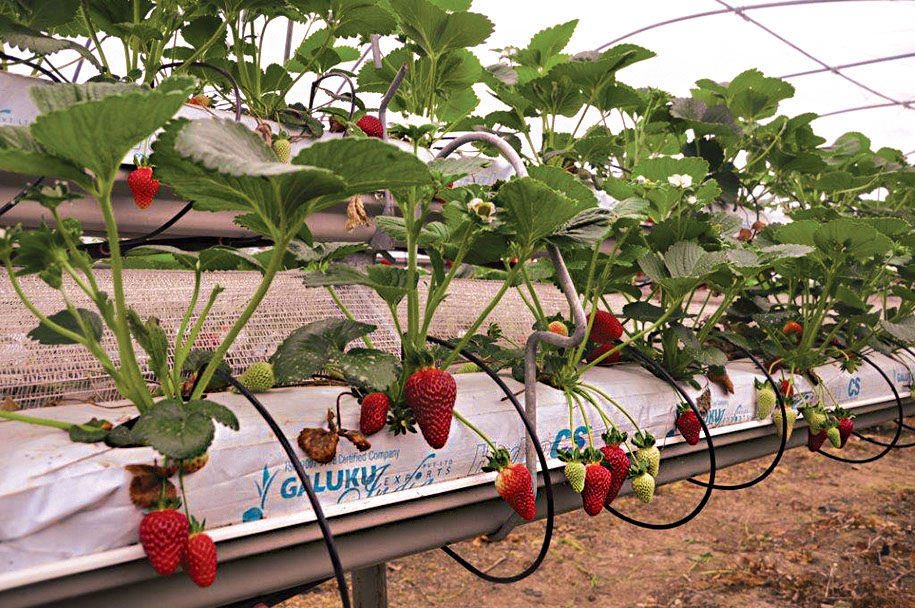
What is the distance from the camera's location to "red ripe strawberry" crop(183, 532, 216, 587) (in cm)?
73

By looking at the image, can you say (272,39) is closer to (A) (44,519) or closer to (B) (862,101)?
(A) (44,519)

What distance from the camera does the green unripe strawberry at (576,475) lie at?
115 centimetres

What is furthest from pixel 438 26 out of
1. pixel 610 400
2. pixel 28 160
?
pixel 28 160

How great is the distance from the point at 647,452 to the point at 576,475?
21 centimetres

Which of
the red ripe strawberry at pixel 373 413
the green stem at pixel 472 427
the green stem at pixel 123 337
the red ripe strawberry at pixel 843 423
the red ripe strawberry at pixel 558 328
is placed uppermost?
the green stem at pixel 123 337

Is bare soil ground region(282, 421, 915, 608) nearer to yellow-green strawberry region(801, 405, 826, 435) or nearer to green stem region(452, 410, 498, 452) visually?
yellow-green strawberry region(801, 405, 826, 435)

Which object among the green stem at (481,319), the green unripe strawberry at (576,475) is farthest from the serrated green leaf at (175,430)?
the green unripe strawberry at (576,475)

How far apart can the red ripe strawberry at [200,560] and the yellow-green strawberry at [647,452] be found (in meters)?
0.81

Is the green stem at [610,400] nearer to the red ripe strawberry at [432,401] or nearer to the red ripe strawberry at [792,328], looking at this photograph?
the red ripe strawberry at [432,401]

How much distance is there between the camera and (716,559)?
12.0 feet

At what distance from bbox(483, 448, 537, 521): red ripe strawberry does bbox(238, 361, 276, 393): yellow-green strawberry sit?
36 cm

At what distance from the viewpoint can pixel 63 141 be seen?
630 millimetres

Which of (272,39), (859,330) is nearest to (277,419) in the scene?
(859,330)

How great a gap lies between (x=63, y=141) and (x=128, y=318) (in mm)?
255
